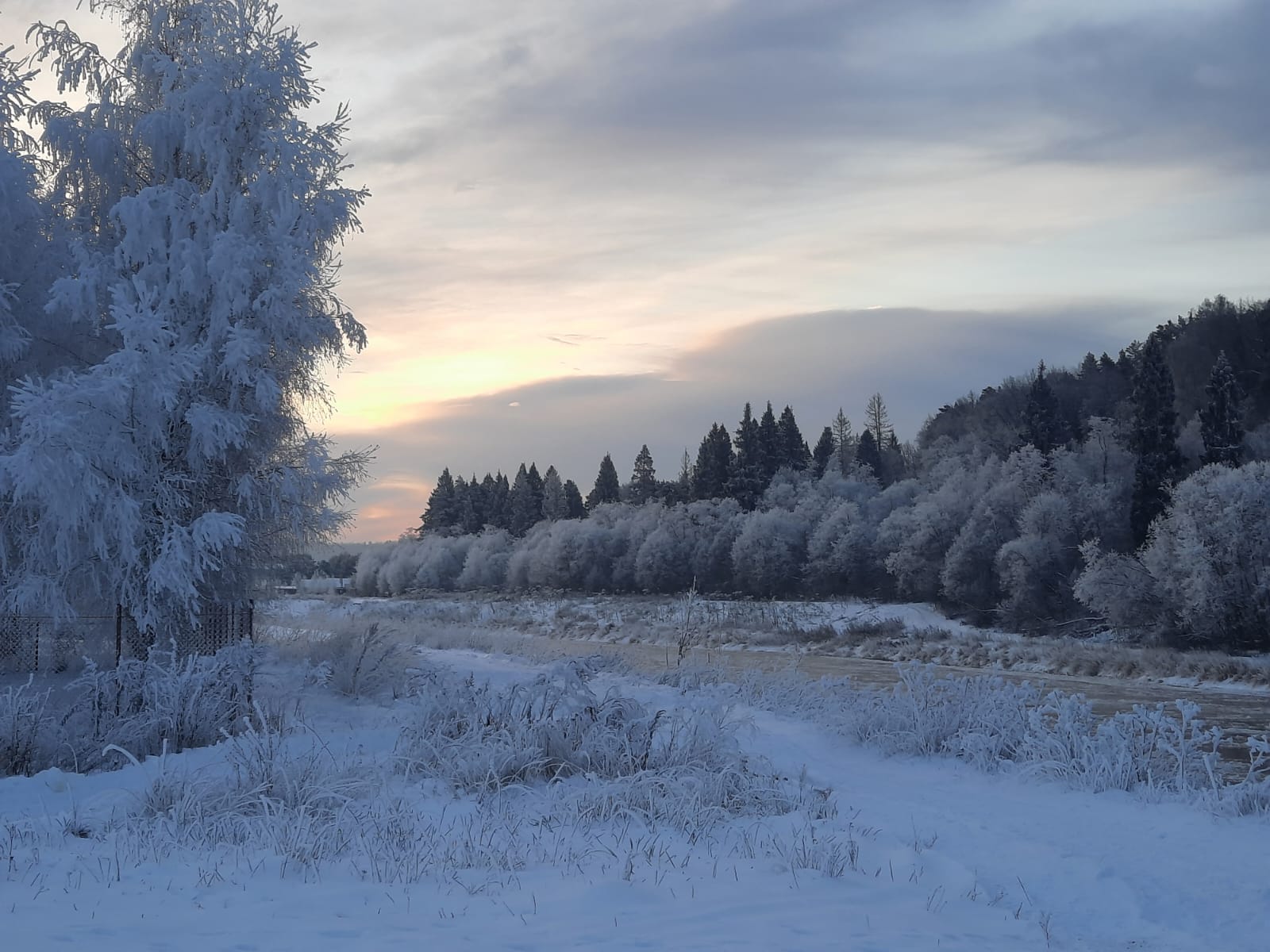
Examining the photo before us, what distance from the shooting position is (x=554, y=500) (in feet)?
289

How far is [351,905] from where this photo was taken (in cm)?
548

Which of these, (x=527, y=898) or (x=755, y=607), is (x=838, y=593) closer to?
(x=755, y=607)

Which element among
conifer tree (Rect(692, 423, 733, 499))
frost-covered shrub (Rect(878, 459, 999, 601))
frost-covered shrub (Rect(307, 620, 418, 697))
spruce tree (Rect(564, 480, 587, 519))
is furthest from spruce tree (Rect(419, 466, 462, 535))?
frost-covered shrub (Rect(307, 620, 418, 697))

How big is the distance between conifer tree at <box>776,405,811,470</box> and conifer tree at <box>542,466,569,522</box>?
2153cm

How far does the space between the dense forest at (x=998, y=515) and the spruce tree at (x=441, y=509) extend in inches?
291

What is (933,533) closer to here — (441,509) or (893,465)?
(893,465)

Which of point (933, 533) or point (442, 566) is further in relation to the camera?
point (442, 566)

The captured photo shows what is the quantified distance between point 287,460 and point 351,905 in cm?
1020

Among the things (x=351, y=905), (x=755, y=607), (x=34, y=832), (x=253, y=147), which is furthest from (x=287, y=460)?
(x=755, y=607)

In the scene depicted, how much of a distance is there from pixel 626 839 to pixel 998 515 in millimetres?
37509

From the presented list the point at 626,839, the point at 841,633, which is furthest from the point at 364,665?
the point at 841,633

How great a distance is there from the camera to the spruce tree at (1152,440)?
36.0 meters

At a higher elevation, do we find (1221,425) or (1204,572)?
(1221,425)

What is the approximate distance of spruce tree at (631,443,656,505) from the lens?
78.9m
